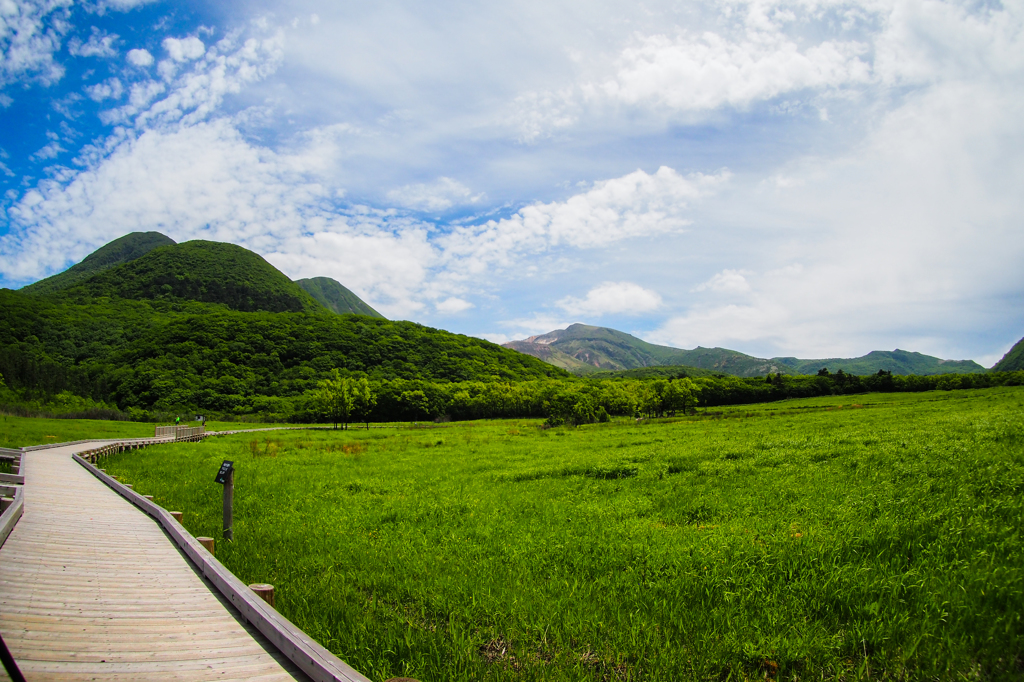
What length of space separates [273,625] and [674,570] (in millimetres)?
6170

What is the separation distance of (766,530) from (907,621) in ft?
11.6

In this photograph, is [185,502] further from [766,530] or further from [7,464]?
[766,530]

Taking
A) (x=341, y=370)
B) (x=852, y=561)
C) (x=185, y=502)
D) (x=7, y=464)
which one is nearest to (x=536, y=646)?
(x=852, y=561)

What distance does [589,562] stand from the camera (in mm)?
8719

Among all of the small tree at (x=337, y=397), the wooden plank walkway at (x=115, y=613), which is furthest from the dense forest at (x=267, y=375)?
the wooden plank walkway at (x=115, y=613)

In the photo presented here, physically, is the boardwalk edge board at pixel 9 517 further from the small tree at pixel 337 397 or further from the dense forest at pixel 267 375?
the dense forest at pixel 267 375

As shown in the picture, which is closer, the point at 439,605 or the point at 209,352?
the point at 439,605

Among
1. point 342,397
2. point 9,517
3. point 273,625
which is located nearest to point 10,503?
point 9,517

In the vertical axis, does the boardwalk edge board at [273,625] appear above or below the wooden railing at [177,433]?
above

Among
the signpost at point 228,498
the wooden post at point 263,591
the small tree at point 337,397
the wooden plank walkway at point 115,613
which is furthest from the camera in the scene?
the small tree at point 337,397

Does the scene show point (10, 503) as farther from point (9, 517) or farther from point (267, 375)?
point (267, 375)

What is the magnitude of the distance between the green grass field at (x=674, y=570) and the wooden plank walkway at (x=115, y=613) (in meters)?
1.21

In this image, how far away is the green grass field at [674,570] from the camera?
5.64 meters

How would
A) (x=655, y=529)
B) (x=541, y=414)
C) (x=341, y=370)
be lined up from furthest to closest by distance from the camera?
(x=341, y=370)
(x=541, y=414)
(x=655, y=529)
